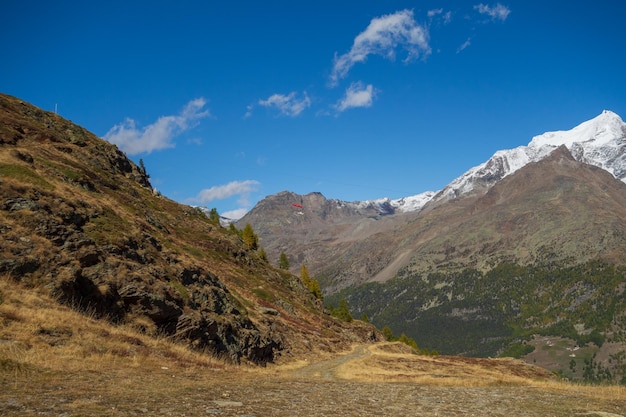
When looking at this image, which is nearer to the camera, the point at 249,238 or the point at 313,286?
the point at 313,286

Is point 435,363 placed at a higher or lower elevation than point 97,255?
lower

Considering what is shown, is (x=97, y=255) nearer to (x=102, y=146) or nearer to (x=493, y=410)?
(x=493, y=410)

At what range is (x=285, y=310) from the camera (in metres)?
70.1

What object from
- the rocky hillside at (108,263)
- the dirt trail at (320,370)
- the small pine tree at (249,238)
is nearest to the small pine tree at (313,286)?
the small pine tree at (249,238)

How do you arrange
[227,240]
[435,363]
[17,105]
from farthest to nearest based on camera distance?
1. [227,240]
2. [17,105]
3. [435,363]

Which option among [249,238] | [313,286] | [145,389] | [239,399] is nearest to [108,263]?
[145,389]

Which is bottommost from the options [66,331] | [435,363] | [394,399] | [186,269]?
[435,363]

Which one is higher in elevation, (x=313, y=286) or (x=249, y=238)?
(x=249, y=238)

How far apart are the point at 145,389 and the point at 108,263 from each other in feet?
54.4

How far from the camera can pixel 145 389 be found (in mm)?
13555

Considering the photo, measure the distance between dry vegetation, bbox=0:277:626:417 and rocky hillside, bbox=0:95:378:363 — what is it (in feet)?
8.84

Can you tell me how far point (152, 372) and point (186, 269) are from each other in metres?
24.6

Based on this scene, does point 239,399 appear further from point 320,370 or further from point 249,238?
point 249,238

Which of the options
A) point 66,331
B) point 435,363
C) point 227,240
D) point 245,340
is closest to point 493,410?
point 66,331
